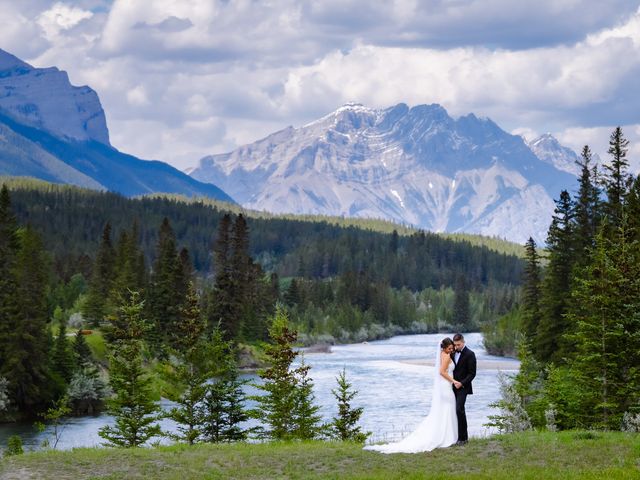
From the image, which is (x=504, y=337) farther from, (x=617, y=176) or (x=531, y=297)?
(x=617, y=176)

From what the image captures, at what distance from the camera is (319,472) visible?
75.6 feet

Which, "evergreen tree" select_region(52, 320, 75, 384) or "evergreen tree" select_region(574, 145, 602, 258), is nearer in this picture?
"evergreen tree" select_region(574, 145, 602, 258)

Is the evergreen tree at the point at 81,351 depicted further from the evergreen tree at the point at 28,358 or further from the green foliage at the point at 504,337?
the green foliage at the point at 504,337

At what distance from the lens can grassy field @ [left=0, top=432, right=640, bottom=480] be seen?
21953 millimetres

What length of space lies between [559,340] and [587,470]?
136 ft

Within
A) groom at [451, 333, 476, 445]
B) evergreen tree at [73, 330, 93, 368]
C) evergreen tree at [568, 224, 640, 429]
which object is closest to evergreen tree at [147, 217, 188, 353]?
evergreen tree at [73, 330, 93, 368]

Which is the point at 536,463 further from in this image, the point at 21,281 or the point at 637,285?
the point at 21,281

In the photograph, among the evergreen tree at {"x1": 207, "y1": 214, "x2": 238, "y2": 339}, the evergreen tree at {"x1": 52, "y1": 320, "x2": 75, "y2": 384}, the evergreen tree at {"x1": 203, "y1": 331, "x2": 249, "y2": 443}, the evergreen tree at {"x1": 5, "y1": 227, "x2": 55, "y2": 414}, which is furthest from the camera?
the evergreen tree at {"x1": 207, "y1": 214, "x2": 238, "y2": 339}

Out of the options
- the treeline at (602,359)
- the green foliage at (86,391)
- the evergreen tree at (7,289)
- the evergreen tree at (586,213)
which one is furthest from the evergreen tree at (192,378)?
the evergreen tree at (586,213)

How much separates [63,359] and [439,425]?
58.9 meters

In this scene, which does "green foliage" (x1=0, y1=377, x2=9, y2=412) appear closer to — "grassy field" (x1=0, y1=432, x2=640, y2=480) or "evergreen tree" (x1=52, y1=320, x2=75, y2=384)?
"evergreen tree" (x1=52, y1=320, x2=75, y2=384)

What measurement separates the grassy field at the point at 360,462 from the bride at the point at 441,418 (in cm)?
46

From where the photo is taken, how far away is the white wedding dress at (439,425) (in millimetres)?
25078

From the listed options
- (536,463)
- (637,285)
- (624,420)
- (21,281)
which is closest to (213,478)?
(536,463)
